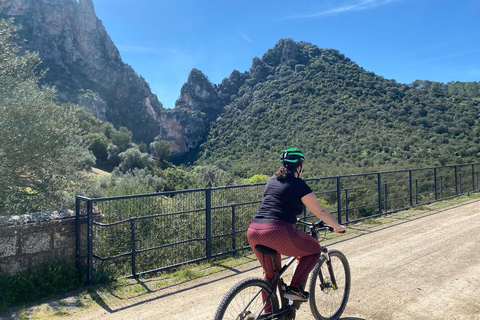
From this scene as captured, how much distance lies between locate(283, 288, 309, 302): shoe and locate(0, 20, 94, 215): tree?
7.93m

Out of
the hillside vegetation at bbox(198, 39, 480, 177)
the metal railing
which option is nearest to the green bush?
the metal railing

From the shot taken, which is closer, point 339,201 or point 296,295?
point 296,295

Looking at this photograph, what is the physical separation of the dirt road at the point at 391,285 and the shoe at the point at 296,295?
33.7 inches

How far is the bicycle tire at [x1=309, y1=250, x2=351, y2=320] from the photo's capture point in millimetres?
3160

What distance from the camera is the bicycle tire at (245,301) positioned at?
8.39 feet

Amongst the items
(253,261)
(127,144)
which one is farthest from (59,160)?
(127,144)

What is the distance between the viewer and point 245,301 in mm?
2662

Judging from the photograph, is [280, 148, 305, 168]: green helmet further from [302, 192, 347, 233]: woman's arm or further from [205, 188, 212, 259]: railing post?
[205, 188, 212, 259]: railing post

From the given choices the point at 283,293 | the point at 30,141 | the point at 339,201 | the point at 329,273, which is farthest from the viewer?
the point at 30,141

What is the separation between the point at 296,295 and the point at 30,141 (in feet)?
33.3

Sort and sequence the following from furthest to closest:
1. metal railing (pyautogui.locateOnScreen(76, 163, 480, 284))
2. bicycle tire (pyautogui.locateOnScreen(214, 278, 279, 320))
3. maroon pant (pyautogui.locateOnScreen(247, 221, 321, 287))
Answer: metal railing (pyautogui.locateOnScreen(76, 163, 480, 284)) → maroon pant (pyautogui.locateOnScreen(247, 221, 321, 287)) → bicycle tire (pyautogui.locateOnScreen(214, 278, 279, 320))

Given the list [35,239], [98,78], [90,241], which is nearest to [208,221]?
[90,241]

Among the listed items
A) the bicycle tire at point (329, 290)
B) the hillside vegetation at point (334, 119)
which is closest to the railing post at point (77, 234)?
the bicycle tire at point (329, 290)

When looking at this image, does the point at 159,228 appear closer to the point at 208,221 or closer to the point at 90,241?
the point at 208,221
